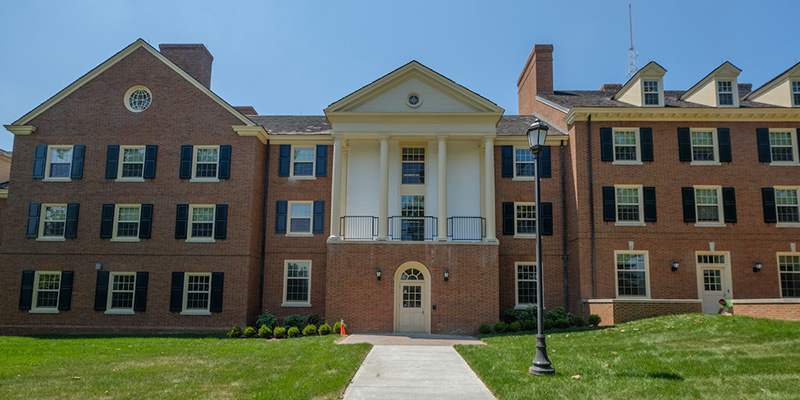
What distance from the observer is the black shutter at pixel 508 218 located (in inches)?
929

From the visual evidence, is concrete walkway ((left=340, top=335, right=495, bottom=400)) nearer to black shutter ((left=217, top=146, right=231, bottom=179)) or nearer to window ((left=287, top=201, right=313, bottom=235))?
window ((left=287, top=201, right=313, bottom=235))

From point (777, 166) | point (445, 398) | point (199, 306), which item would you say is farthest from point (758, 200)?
point (199, 306)

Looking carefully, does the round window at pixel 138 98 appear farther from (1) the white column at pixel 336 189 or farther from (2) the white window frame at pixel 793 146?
(2) the white window frame at pixel 793 146

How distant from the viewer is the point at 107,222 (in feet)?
75.5

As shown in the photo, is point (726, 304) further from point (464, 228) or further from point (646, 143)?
point (464, 228)

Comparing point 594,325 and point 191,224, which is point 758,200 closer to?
point 594,325

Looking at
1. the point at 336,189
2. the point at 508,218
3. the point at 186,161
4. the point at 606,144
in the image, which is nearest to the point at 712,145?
the point at 606,144

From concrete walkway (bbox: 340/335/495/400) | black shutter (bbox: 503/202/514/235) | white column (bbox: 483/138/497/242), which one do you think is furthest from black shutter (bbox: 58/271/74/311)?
black shutter (bbox: 503/202/514/235)

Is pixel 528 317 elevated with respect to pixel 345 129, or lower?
lower

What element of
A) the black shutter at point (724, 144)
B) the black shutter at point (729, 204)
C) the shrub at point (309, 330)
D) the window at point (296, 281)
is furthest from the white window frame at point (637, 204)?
the window at point (296, 281)

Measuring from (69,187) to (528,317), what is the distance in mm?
19809

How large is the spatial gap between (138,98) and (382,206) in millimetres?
11685

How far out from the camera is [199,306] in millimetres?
22484

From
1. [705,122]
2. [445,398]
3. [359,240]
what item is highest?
[705,122]
